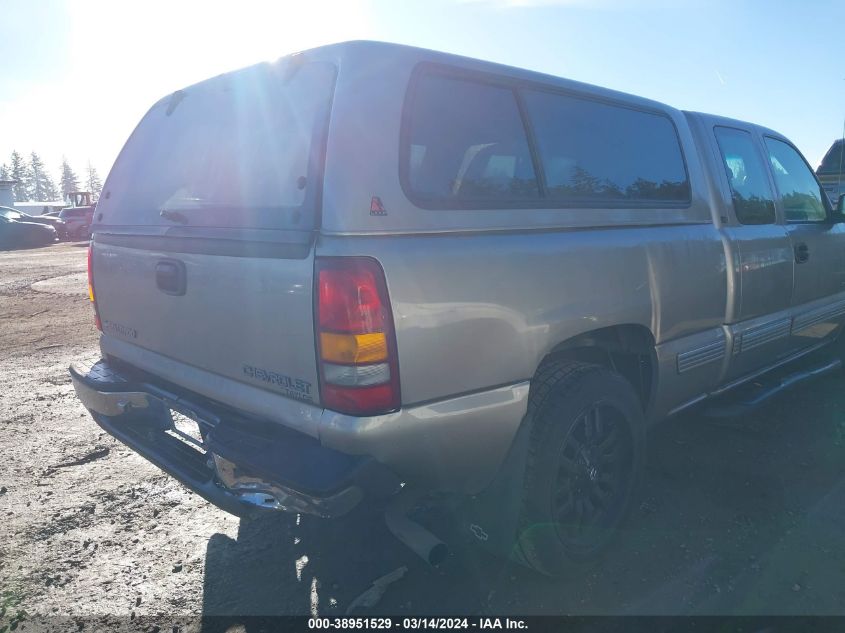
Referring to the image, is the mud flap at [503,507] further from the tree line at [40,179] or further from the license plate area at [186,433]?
the tree line at [40,179]

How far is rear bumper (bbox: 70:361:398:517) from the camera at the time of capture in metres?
1.98

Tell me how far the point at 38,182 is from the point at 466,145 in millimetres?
136308

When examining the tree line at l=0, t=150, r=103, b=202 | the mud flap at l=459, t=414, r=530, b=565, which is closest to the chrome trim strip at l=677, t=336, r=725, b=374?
the mud flap at l=459, t=414, r=530, b=565

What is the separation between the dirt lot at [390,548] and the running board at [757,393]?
321mm

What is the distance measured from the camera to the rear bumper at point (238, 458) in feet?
6.49

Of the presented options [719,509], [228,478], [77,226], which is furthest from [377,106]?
[77,226]

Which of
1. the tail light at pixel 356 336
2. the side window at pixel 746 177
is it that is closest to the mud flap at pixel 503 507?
the tail light at pixel 356 336

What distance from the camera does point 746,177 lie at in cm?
390

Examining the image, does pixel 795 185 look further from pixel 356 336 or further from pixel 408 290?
pixel 356 336

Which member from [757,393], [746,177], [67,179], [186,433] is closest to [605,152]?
[746,177]

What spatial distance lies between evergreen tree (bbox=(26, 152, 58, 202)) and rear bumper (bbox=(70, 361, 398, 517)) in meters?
132

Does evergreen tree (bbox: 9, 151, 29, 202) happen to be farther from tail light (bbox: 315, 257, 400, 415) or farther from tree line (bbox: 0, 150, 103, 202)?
tail light (bbox: 315, 257, 400, 415)

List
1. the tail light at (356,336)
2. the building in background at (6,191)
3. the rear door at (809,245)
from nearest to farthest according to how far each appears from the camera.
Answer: the tail light at (356,336), the rear door at (809,245), the building in background at (6,191)

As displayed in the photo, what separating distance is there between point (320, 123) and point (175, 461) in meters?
1.53
